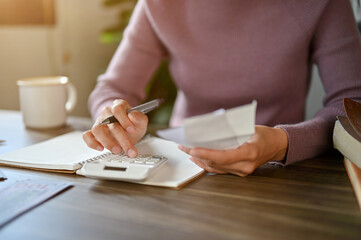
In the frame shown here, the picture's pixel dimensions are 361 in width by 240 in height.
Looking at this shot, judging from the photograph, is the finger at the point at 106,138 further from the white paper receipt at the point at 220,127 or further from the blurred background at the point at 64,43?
the blurred background at the point at 64,43

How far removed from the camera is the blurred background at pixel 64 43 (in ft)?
6.28

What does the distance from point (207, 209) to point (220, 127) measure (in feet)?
0.35

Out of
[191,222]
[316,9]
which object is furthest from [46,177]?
[316,9]

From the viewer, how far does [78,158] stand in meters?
0.66

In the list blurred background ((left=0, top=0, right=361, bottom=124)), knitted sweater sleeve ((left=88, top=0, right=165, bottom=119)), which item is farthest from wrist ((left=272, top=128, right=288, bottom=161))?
blurred background ((left=0, top=0, right=361, bottom=124))

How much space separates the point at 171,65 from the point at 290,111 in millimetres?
375

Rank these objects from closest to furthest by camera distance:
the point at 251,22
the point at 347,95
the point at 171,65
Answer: the point at 347,95 → the point at 251,22 → the point at 171,65

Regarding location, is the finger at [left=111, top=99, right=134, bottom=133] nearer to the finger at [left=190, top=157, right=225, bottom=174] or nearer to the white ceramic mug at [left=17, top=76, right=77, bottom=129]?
the finger at [left=190, top=157, right=225, bottom=174]

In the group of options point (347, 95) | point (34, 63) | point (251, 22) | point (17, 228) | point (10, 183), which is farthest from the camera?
point (34, 63)

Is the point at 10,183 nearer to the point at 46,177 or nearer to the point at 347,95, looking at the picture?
the point at 46,177

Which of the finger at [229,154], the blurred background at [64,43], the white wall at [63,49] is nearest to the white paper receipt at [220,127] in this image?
the finger at [229,154]

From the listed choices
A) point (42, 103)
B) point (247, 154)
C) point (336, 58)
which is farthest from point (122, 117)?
point (336, 58)

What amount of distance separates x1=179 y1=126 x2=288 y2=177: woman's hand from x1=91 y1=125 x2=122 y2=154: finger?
145mm

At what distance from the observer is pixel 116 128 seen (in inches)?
26.2
